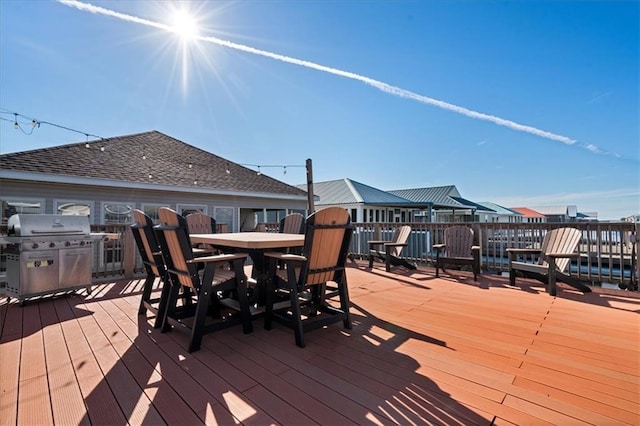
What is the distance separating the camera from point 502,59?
25.3 ft

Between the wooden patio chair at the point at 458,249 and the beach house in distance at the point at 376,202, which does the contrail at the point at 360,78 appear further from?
the wooden patio chair at the point at 458,249

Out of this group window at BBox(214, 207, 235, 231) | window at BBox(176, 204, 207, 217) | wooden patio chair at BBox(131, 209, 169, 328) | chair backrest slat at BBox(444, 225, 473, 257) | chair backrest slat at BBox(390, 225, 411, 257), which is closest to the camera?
wooden patio chair at BBox(131, 209, 169, 328)

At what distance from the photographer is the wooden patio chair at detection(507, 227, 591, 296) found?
3.93 meters

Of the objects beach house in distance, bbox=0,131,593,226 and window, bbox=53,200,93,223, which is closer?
beach house in distance, bbox=0,131,593,226

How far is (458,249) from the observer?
5434 millimetres

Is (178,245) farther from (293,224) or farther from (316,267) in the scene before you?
(293,224)

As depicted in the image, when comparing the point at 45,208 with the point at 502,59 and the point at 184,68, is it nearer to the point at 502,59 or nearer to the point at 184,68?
the point at 184,68

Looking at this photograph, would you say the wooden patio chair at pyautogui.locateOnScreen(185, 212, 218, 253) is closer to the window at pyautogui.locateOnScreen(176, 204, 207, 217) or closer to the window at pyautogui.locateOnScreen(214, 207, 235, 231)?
the window at pyautogui.locateOnScreen(176, 204, 207, 217)

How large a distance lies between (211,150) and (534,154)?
66.0 feet

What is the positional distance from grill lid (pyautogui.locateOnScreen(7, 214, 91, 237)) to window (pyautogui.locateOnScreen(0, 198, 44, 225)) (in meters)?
3.13

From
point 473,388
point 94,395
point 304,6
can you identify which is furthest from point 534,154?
point 94,395

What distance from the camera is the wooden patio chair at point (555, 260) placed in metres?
3.93

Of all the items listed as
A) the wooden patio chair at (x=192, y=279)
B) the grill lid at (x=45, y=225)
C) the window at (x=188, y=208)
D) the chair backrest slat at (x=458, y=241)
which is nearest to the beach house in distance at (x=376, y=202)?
the window at (x=188, y=208)

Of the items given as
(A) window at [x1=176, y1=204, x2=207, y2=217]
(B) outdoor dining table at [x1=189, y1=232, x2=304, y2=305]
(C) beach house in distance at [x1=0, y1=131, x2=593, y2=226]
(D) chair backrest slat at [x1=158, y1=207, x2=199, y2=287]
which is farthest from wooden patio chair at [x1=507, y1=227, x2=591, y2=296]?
(A) window at [x1=176, y1=204, x2=207, y2=217]
